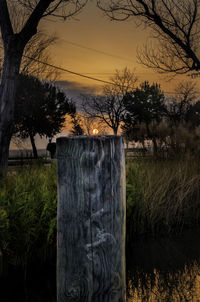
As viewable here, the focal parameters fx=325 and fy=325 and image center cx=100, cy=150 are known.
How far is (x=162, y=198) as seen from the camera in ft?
19.9

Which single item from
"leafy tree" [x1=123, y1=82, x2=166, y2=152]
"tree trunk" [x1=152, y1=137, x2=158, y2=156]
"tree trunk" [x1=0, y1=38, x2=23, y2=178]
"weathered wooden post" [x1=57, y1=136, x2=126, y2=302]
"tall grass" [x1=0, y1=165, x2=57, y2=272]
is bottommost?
"tall grass" [x1=0, y1=165, x2=57, y2=272]

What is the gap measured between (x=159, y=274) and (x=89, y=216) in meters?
3.06

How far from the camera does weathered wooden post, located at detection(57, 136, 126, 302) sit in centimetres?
178

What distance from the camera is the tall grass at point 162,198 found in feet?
18.5

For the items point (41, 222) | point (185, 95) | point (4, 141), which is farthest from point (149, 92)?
point (41, 222)

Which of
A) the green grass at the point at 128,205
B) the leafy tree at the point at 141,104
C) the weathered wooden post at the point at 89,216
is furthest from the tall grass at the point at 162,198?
the leafy tree at the point at 141,104

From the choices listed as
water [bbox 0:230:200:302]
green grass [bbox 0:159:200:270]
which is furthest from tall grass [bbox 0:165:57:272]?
water [bbox 0:230:200:302]

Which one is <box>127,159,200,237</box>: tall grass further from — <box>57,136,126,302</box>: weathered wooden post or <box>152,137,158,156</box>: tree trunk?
<box>57,136,126,302</box>: weathered wooden post

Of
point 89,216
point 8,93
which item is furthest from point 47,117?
point 89,216

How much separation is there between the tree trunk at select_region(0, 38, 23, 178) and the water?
395 centimetres

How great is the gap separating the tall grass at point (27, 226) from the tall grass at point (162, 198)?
1.43 metres

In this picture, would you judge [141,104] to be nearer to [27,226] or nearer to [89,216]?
[27,226]

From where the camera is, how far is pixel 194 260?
A: 15.9 feet

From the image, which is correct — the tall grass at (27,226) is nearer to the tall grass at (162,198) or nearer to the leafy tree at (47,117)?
the tall grass at (162,198)
